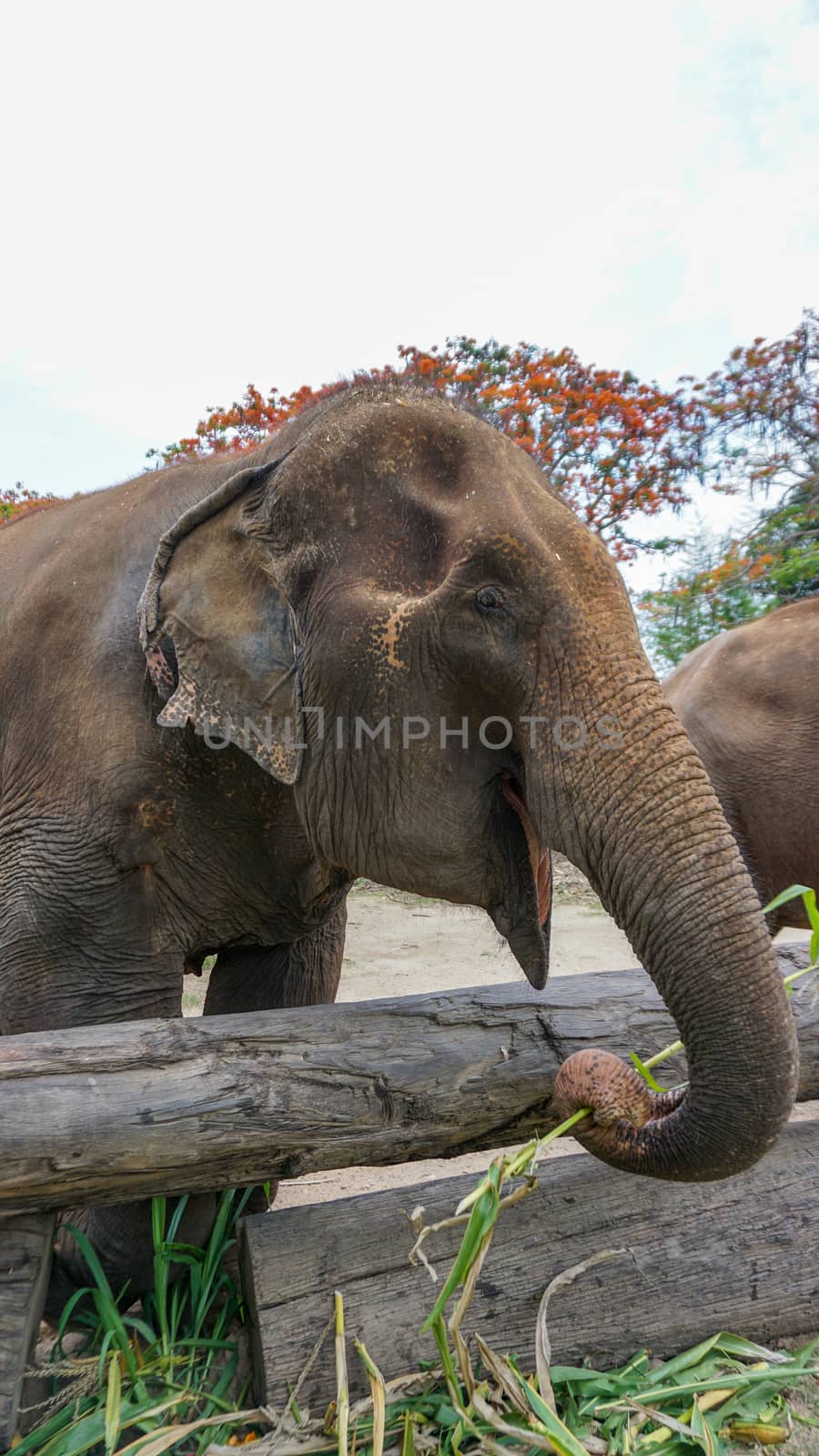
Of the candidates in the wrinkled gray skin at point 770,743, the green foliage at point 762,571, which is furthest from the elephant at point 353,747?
the green foliage at point 762,571

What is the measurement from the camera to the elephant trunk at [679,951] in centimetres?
150

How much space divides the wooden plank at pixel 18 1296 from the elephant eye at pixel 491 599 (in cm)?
137

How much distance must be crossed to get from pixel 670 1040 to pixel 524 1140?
0.41 meters

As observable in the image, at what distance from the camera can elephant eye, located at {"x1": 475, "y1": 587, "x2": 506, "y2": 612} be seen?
1.84m

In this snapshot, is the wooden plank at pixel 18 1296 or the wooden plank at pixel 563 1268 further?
the wooden plank at pixel 563 1268

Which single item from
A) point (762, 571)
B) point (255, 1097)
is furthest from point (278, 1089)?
point (762, 571)

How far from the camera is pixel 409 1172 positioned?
11.3 ft

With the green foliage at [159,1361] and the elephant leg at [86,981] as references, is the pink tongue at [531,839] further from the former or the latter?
the green foliage at [159,1361]

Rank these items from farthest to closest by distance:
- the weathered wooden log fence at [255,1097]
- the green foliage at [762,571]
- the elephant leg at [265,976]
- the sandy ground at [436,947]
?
the green foliage at [762,571] < the sandy ground at [436,947] < the elephant leg at [265,976] < the weathered wooden log fence at [255,1097]

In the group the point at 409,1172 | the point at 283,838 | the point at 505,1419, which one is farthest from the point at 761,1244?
the point at 409,1172

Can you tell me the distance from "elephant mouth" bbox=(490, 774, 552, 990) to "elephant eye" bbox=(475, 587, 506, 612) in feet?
1.06

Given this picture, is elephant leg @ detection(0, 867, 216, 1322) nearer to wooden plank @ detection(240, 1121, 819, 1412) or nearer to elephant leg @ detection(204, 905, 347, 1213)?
wooden plank @ detection(240, 1121, 819, 1412)

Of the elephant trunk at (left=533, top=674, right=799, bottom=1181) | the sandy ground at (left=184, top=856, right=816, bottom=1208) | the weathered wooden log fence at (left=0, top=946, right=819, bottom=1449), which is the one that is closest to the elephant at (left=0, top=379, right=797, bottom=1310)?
the elephant trunk at (left=533, top=674, right=799, bottom=1181)

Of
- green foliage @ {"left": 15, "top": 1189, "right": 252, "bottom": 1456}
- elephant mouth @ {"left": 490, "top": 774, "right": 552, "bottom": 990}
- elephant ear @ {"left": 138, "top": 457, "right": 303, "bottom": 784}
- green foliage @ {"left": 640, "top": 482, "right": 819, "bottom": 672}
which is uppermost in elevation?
green foliage @ {"left": 640, "top": 482, "right": 819, "bottom": 672}
